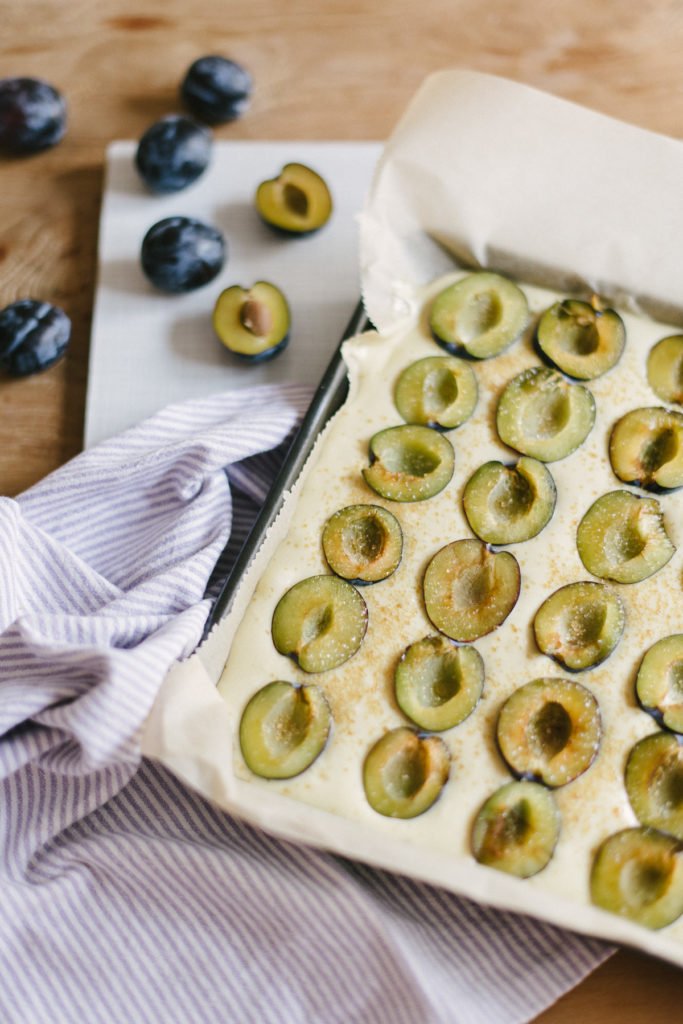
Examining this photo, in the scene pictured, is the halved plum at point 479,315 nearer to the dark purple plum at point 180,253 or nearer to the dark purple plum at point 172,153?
the dark purple plum at point 180,253

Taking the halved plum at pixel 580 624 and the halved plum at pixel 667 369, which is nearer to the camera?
the halved plum at pixel 580 624

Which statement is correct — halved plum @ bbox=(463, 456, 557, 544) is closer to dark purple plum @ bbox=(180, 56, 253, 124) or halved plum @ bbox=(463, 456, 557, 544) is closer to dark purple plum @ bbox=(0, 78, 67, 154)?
dark purple plum @ bbox=(180, 56, 253, 124)

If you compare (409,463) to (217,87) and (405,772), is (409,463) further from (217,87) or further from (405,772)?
(217,87)

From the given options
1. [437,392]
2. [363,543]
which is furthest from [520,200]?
[363,543]

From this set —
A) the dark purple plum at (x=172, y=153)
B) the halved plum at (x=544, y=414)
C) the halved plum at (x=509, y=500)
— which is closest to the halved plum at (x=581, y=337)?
the halved plum at (x=544, y=414)

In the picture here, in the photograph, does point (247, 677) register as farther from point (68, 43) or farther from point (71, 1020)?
point (68, 43)

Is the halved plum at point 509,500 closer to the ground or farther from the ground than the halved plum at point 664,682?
farther from the ground

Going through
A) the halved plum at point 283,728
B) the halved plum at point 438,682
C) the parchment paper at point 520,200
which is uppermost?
the parchment paper at point 520,200
